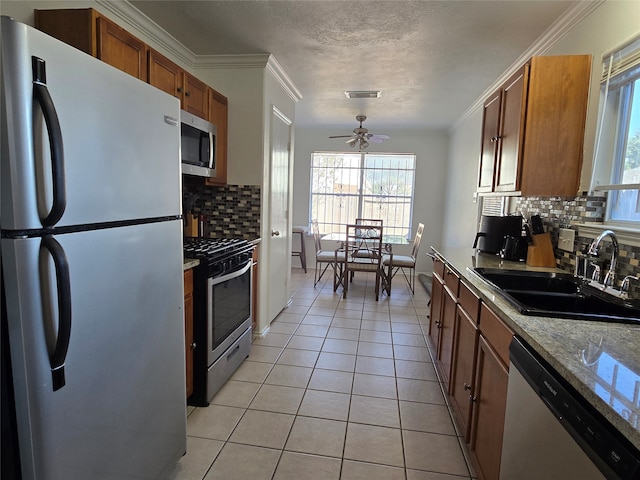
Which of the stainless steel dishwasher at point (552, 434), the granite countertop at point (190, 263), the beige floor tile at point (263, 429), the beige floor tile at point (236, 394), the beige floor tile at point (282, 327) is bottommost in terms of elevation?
the beige floor tile at point (263, 429)

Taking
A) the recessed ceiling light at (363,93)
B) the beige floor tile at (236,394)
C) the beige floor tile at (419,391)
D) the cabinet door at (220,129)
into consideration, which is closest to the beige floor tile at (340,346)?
the beige floor tile at (419,391)

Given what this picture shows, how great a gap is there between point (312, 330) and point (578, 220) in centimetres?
228

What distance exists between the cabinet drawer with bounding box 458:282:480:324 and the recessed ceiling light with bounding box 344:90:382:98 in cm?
256

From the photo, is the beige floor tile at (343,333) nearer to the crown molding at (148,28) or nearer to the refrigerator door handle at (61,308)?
the refrigerator door handle at (61,308)

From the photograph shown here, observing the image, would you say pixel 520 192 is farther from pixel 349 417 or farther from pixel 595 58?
pixel 349 417

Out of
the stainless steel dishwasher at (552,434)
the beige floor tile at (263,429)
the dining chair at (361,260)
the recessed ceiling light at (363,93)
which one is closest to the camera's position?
the stainless steel dishwasher at (552,434)

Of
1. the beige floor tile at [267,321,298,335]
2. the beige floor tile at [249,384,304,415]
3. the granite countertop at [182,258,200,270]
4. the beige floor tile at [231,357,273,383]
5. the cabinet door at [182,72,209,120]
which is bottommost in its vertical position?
the beige floor tile at [249,384,304,415]

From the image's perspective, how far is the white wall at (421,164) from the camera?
5906mm

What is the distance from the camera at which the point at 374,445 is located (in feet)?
6.07

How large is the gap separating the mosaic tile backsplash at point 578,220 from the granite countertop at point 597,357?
451 millimetres

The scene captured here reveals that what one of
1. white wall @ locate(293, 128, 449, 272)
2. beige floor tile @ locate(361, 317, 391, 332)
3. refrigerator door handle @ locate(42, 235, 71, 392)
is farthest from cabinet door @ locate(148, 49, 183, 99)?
white wall @ locate(293, 128, 449, 272)

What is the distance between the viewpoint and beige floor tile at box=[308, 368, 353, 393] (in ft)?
7.84

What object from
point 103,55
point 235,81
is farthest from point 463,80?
point 103,55

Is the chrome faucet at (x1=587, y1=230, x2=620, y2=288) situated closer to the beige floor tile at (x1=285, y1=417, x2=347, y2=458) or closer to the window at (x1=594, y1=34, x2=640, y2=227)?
the window at (x1=594, y1=34, x2=640, y2=227)
